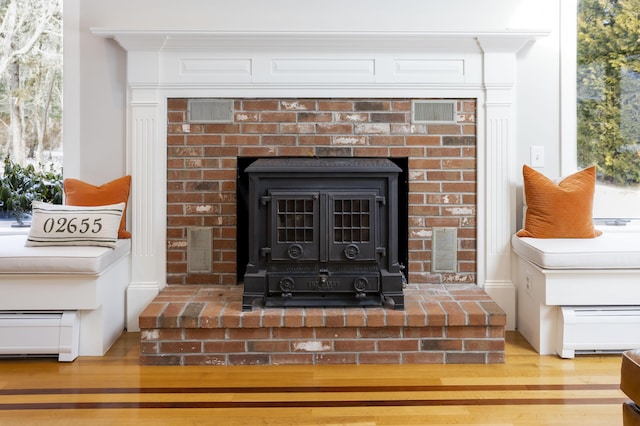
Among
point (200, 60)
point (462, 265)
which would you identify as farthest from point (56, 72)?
point (462, 265)

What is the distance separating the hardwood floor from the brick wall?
72cm

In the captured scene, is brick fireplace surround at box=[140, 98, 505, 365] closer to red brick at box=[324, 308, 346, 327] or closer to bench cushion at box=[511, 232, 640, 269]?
bench cushion at box=[511, 232, 640, 269]

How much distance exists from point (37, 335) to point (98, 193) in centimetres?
80

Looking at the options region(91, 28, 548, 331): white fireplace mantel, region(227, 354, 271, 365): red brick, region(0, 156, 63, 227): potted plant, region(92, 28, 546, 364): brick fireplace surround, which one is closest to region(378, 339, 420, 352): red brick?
region(92, 28, 546, 364): brick fireplace surround

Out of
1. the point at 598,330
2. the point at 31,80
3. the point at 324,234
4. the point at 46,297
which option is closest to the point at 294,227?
the point at 324,234

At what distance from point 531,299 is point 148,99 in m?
2.27

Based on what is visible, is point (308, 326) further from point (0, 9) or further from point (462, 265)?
point (0, 9)

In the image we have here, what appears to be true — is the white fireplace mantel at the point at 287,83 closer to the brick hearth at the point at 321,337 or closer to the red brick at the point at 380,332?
the brick hearth at the point at 321,337

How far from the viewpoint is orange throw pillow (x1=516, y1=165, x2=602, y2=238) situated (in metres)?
2.99

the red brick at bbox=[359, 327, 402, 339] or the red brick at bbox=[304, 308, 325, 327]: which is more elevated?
the red brick at bbox=[304, 308, 325, 327]

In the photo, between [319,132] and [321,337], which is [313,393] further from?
[319,132]

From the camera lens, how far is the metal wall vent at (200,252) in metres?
3.19

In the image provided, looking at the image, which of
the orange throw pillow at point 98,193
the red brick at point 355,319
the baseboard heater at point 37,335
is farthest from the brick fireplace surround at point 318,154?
the baseboard heater at point 37,335

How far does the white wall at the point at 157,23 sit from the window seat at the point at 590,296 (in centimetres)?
121
